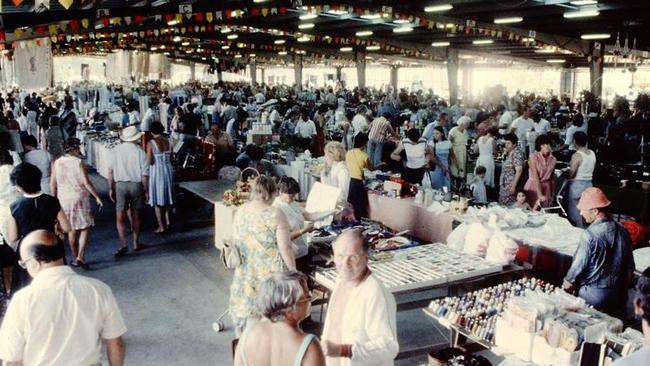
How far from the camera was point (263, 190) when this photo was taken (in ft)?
13.7

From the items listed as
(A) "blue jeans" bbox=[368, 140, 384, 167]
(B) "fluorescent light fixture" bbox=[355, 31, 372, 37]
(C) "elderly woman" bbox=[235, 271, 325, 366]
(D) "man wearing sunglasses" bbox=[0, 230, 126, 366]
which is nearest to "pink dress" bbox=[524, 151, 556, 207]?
(A) "blue jeans" bbox=[368, 140, 384, 167]

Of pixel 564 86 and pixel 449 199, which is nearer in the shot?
pixel 449 199

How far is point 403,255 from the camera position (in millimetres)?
4984

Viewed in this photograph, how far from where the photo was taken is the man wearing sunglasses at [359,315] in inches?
113

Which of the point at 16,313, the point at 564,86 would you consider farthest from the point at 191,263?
the point at 564,86

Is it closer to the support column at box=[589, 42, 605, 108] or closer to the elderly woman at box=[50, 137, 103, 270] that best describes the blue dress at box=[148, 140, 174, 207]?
the elderly woman at box=[50, 137, 103, 270]

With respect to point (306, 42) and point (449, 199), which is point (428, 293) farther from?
point (306, 42)

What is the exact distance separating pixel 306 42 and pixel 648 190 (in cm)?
2299

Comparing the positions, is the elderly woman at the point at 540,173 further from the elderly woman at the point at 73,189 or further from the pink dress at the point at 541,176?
the elderly woman at the point at 73,189

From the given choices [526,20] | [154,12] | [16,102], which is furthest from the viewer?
[16,102]

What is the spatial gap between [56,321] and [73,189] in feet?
14.3

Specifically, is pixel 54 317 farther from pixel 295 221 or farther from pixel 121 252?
pixel 121 252

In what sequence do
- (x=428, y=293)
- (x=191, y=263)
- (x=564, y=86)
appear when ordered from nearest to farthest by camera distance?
(x=428, y=293)
(x=191, y=263)
(x=564, y=86)

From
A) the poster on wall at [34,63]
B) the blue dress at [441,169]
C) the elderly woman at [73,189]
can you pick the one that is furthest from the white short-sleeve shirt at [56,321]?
the poster on wall at [34,63]
